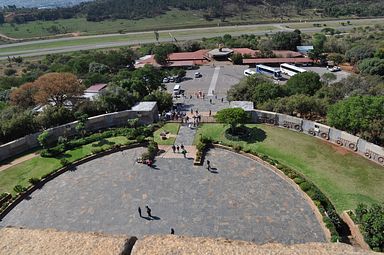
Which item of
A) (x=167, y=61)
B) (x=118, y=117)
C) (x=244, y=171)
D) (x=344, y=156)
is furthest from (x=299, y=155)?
(x=167, y=61)

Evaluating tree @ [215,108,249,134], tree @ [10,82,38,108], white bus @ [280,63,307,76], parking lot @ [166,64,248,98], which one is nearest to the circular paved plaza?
tree @ [215,108,249,134]

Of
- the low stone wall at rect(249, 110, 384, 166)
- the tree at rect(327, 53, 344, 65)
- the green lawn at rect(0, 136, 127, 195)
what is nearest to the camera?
the green lawn at rect(0, 136, 127, 195)

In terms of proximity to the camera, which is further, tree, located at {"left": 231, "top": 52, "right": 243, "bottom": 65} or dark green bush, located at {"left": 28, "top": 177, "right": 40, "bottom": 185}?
tree, located at {"left": 231, "top": 52, "right": 243, "bottom": 65}

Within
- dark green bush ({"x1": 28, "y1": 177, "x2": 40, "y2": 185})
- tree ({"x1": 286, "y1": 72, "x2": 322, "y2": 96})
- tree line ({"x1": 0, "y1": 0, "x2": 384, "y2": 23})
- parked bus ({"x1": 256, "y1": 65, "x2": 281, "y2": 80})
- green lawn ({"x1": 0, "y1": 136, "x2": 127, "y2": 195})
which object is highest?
tree line ({"x1": 0, "y1": 0, "x2": 384, "y2": 23})

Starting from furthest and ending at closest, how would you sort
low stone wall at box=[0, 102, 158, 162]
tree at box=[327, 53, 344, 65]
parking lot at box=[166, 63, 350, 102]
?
tree at box=[327, 53, 344, 65] → parking lot at box=[166, 63, 350, 102] → low stone wall at box=[0, 102, 158, 162]

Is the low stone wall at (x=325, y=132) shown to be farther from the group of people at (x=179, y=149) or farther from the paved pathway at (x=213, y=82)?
the paved pathway at (x=213, y=82)

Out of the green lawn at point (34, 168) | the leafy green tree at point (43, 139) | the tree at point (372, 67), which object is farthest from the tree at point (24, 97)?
the tree at point (372, 67)

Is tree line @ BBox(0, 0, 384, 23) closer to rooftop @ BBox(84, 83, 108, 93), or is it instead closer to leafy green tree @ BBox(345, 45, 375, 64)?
leafy green tree @ BBox(345, 45, 375, 64)

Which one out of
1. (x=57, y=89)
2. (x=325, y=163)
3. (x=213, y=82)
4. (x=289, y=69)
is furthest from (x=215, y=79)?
(x=325, y=163)
